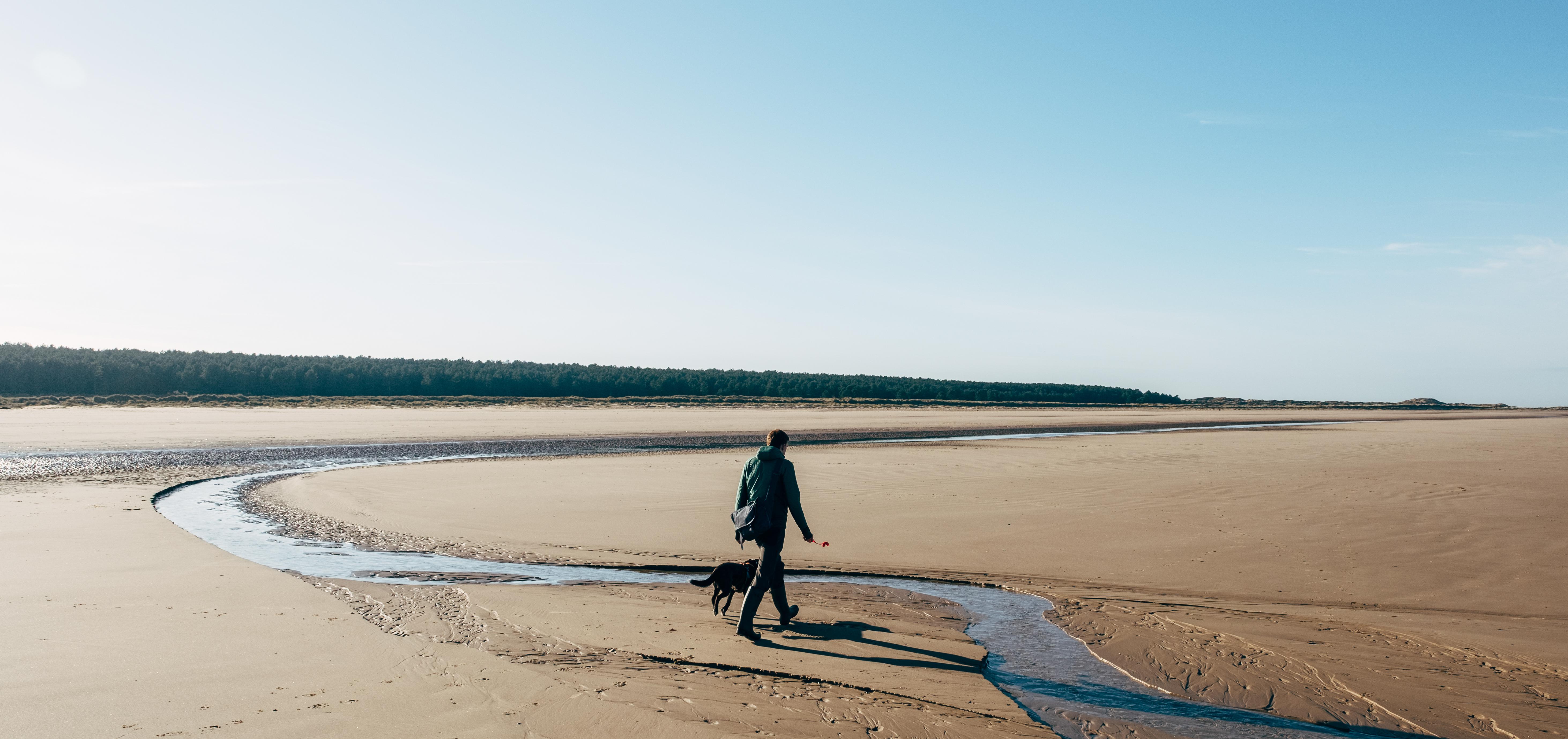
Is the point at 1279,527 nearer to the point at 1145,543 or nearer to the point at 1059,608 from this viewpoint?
the point at 1145,543

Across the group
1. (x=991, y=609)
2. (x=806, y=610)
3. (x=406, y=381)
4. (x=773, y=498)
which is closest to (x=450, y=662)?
(x=773, y=498)

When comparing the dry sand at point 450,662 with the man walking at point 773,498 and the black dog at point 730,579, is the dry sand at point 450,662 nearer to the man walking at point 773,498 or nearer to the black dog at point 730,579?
the black dog at point 730,579

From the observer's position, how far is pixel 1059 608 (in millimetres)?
8414

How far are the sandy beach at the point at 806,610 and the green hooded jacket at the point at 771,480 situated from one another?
113 cm

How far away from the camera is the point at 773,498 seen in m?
7.20

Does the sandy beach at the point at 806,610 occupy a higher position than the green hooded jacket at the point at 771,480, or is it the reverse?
the green hooded jacket at the point at 771,480

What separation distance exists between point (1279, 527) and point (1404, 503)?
3797 millimetres

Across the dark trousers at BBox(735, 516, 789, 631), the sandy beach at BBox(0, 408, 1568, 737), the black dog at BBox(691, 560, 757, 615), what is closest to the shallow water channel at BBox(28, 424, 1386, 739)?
the sandy beach at BBox(0, 408, 1568, 737)

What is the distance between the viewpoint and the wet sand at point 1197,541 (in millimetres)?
6363

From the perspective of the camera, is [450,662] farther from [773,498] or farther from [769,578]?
[773,498]

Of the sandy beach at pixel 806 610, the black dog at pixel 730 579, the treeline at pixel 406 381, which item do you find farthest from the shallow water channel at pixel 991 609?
the treeline at pixel 406 381

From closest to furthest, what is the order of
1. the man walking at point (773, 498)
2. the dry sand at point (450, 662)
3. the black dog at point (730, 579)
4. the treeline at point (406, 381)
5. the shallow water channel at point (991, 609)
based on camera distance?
the dry sand at point (450, 662), the shallow water channel at point (991, 609), the man walking at point (773, 498), the black dog at point (730, 579), the treeline at point (406, 381)

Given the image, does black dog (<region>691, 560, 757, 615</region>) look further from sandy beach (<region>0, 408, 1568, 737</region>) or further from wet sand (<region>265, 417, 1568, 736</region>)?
wet sand (<region>265, 417, 1568, 736</region>)

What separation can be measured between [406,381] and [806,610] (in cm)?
8321
